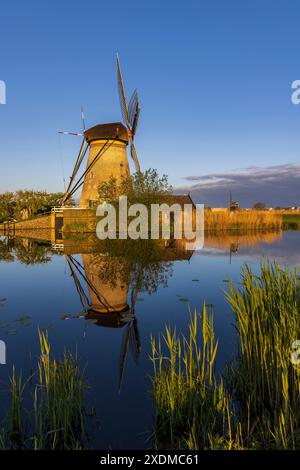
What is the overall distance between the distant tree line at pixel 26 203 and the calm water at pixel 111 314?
28.0 meters

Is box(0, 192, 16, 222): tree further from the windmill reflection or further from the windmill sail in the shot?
the windmill reflection

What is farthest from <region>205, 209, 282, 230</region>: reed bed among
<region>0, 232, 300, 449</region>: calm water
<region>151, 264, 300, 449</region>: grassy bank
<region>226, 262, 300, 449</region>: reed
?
<region>151, 264, 300, 449</region>: grassy bank

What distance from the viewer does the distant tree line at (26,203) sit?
4319 centimetres

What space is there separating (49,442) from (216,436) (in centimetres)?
166

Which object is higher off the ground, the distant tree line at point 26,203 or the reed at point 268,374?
the distant tree line at point 26,203

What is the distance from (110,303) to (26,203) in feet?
125

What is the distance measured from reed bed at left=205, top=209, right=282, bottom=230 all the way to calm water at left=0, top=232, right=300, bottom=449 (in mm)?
17250

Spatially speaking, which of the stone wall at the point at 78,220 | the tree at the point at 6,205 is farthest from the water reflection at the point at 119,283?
the tree at the point at 6,205

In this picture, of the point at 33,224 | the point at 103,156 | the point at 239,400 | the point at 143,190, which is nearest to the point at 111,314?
the point at 239,400

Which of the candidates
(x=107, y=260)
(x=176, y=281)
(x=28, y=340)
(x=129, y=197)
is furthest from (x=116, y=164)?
(x=28, y=340)

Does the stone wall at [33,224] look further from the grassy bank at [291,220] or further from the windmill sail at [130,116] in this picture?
the grassy bank at [291,220]

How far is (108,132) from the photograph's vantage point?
35.7 meters

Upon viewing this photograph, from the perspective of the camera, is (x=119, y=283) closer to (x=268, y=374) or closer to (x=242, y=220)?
(x=268, y=374)

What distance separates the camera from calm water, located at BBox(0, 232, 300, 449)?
4031mm
